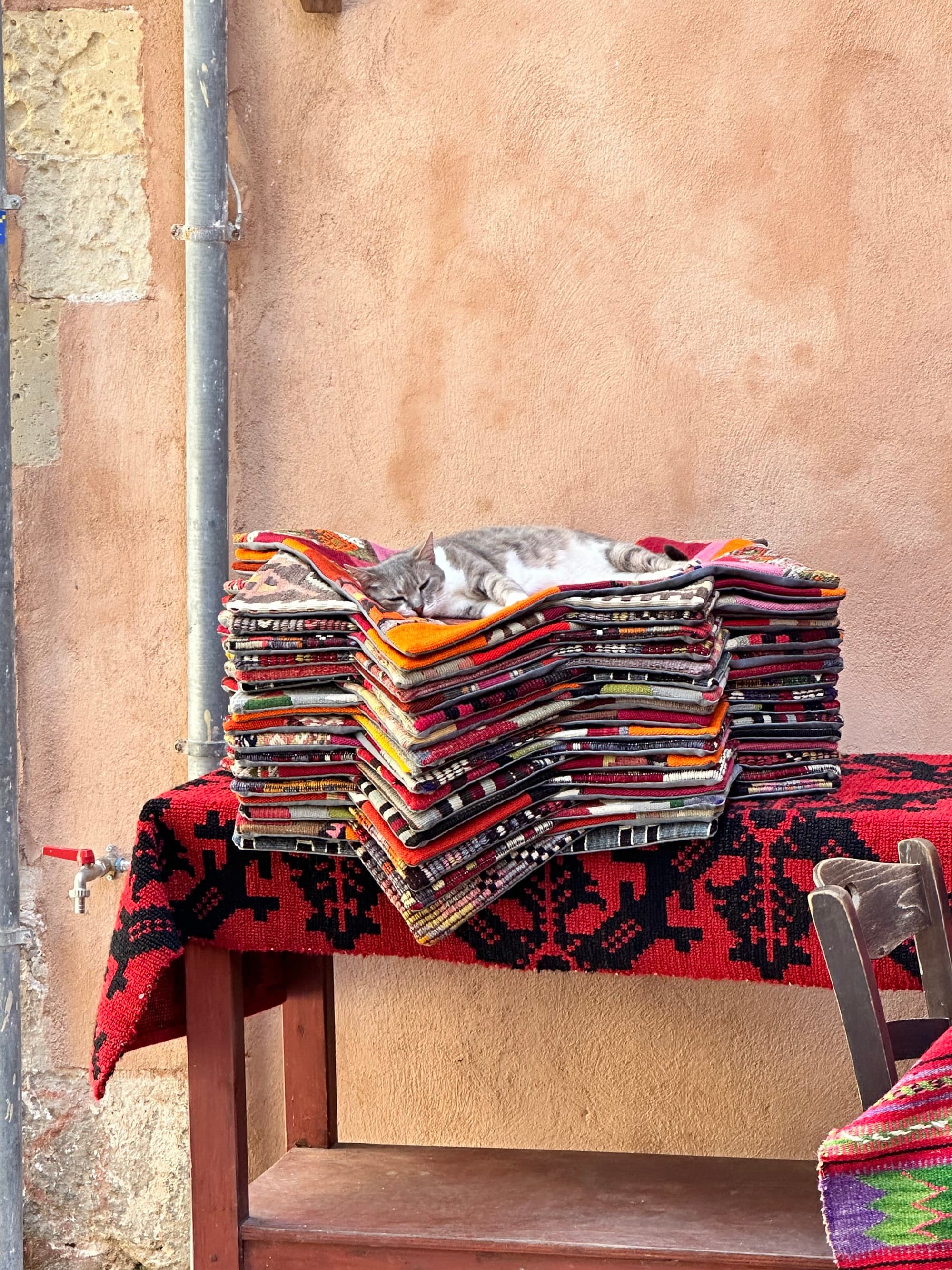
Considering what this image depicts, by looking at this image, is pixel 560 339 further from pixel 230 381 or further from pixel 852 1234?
pixel 852 1234

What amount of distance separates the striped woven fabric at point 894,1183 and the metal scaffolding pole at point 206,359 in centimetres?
158

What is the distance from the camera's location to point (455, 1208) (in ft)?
5.74

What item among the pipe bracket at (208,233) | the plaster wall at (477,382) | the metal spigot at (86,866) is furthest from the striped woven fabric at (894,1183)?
the pipe bracket at (208,233)

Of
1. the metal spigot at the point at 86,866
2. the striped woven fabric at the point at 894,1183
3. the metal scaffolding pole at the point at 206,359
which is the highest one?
the metal scaffolding pole at the point at 206,359

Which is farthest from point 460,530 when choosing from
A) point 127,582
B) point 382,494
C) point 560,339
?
point 127,582

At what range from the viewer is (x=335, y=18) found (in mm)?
2334

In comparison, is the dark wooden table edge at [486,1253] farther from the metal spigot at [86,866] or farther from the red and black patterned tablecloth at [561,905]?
the metal spigot at [86,866]

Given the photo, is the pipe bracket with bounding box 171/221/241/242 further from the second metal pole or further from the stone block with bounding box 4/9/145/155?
the stone block with bounding box 4/9/145/155

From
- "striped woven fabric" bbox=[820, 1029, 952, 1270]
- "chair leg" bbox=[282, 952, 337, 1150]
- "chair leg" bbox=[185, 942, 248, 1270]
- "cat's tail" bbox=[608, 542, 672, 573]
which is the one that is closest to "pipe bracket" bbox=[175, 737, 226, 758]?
"chair leg" bbox=[282, 952, 337, 1150]

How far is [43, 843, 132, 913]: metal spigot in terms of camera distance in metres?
2.13

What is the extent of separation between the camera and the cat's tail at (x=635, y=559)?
1.87 m

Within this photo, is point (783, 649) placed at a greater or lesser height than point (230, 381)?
lesser

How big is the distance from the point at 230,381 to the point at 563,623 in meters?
1.17

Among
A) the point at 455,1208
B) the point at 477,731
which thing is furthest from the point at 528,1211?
the point at 477,731
